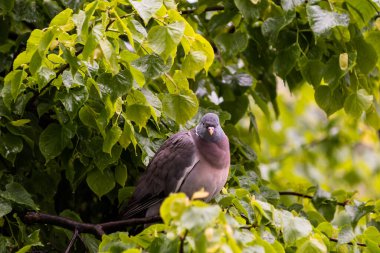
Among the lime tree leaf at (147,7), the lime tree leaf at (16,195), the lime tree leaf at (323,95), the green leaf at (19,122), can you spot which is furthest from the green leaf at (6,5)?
the lime tree leaf at (323,95)

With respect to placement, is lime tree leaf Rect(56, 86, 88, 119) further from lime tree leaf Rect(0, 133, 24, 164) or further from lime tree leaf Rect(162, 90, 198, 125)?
lime tree leaf Rect(0, 133, 24, 164)

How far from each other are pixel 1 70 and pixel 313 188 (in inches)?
65.0

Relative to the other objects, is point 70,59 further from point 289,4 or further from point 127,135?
point 289,4

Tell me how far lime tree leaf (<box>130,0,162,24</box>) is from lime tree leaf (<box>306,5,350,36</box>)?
2.88 ft

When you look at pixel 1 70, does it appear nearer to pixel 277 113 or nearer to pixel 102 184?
pixel 102 184

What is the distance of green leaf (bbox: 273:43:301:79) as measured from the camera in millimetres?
3498

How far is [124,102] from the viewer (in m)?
2.99

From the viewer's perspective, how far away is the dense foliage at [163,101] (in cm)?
260

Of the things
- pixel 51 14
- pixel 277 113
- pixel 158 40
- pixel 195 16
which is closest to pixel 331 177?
pixel 277 113

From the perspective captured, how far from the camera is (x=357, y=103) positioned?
3.41 meters

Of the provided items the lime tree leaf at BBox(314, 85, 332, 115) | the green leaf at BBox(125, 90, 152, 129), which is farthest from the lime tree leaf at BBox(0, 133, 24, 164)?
the lime tree leaf at BBox(314, 85, 332, 115)

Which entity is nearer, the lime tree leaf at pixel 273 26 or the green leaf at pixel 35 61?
the green leaf at pixel 35 61

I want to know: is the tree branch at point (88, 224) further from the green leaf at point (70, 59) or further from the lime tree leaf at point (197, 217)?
the lime tree leaf at point (197, 217)

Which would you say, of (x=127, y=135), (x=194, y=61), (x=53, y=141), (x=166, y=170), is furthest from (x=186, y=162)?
(x=194, y=61)
